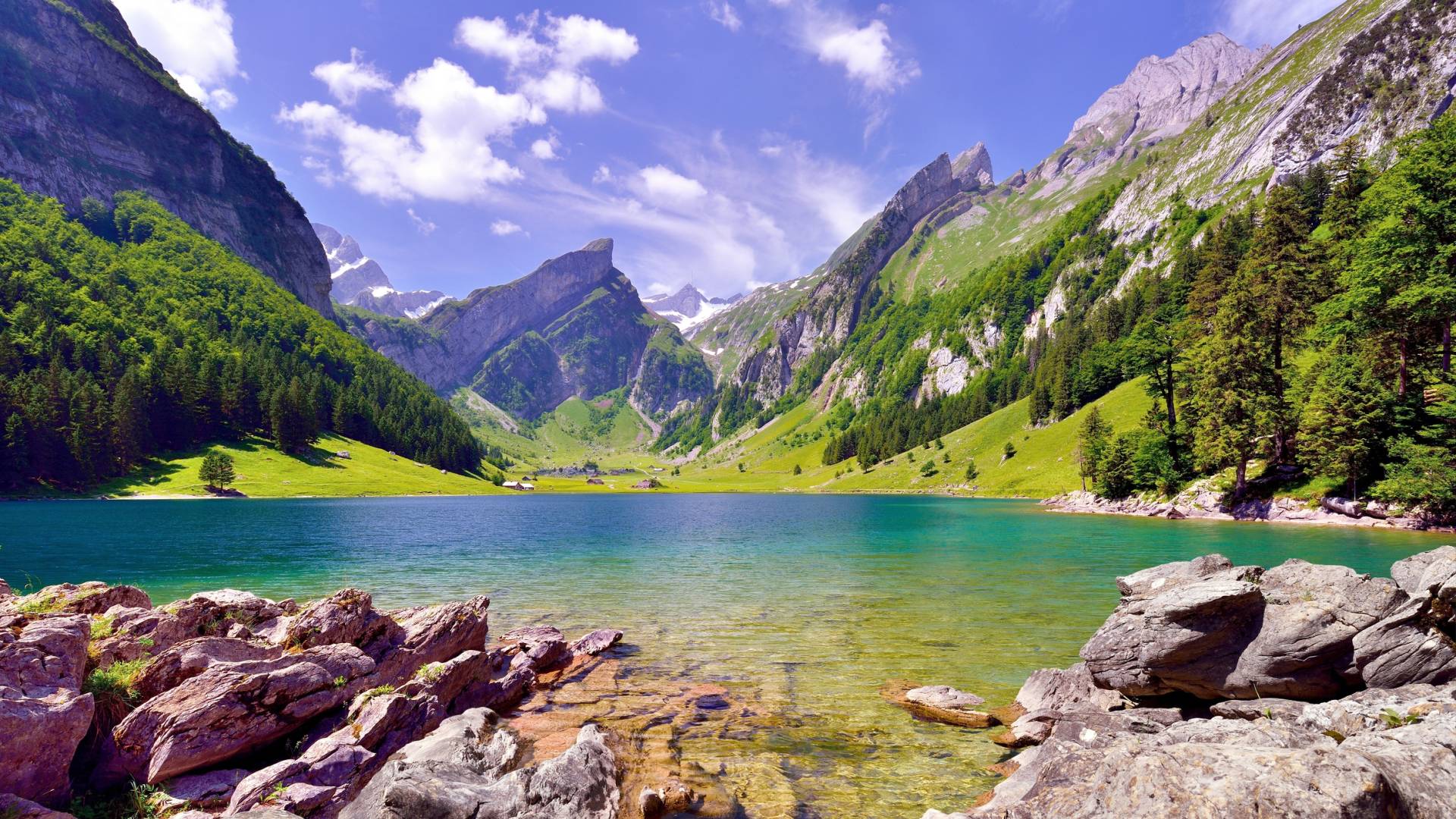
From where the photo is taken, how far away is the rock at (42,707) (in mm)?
9820

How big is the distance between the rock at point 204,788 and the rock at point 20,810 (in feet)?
7.59

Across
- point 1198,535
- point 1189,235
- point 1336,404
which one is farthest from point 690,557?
point 1189,235

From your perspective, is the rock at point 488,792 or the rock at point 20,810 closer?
the rock at point 20,810

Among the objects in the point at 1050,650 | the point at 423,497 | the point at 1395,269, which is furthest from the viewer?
the point at 423,497

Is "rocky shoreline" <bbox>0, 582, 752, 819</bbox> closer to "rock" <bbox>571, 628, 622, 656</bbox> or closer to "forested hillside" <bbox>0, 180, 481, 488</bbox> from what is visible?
"rock" <bbox>571, 628, 622, 656</bbox>

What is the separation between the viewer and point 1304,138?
181 meters

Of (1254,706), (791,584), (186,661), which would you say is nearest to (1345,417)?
(791,584)

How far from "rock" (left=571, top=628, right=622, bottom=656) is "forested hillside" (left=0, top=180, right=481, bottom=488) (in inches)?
5602

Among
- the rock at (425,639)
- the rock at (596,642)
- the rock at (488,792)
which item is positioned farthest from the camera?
the rock at (596,642)

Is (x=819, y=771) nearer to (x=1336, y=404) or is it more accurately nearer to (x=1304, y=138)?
(x=1336, y=404)

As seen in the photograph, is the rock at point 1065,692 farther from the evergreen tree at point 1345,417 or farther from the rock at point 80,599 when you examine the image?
the evergreen tree at point 1345,417

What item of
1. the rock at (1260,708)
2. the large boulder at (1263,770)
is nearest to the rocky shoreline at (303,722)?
the large boulder at (1263,770)

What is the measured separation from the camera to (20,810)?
29.8ft

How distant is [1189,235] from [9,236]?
339282 mm
